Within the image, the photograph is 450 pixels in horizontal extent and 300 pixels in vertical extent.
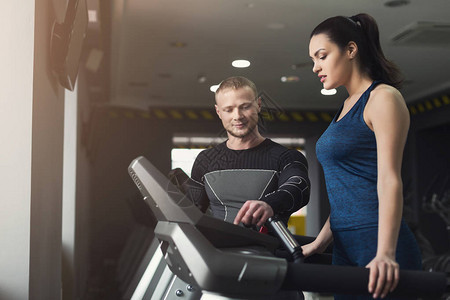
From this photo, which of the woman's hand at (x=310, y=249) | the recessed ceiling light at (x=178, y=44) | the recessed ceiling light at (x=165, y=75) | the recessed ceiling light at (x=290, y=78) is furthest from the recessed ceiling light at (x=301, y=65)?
the woman's hand at (x=310, y=249)

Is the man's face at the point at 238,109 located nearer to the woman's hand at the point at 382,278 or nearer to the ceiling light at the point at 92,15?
the woman's hand at the point at 382,278

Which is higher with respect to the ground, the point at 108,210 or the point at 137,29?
the point at 137,29

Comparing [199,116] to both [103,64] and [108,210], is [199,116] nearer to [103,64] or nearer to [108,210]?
[108,210]

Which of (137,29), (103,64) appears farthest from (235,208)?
(103,64)

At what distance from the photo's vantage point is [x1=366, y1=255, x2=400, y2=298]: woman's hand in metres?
1.05

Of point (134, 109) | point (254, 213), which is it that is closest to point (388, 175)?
point (254, 213)

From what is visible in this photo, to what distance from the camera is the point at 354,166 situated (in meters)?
1.24

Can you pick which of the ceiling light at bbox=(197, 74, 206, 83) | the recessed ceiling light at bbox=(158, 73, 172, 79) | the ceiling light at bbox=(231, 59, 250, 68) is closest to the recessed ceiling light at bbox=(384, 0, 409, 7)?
the ceiling light at bbox=(231, 59, 250, 68)

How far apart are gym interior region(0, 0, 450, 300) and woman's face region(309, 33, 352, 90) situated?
37cm

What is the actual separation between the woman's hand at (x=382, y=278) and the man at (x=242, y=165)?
39 cm

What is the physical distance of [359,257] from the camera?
1249 mm

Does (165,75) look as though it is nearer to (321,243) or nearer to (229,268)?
(321,243)

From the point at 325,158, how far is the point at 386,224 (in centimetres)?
25

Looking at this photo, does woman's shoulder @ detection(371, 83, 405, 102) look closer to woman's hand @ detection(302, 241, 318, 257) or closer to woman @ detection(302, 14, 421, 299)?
woman @ detection(302, 14, 421, 299)
